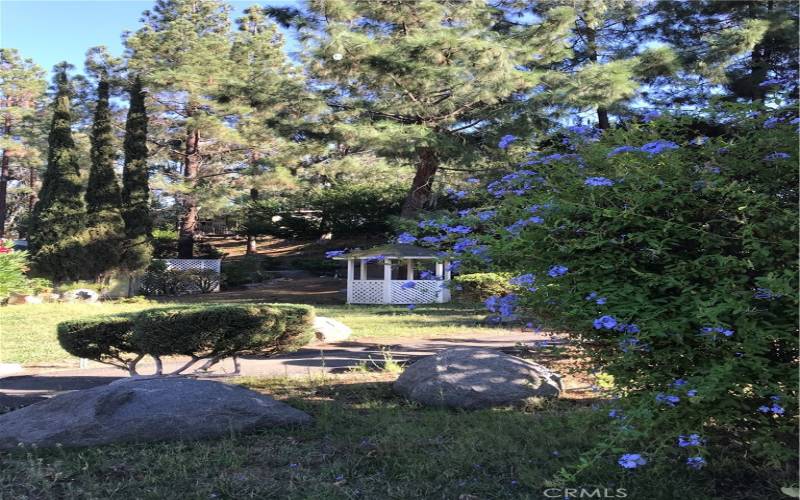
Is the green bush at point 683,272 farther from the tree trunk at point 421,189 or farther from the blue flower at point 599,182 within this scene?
the tree trunk at point 421,189

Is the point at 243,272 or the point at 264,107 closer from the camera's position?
the point at 264,107

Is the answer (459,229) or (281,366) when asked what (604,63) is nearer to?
(281,366)

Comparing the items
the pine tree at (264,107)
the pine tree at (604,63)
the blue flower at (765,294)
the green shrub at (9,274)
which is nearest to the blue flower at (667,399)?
the blue flower at (765,294)

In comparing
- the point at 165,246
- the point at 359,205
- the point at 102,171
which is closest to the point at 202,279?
the point at 102,171

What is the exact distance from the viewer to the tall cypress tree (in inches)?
798

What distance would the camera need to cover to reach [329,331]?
9289 mm

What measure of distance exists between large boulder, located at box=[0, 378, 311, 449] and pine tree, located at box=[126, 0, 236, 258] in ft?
Result: 64.6

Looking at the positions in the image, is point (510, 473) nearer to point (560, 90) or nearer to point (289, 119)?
point (560, 90)

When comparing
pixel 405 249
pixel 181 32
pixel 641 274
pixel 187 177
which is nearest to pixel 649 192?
pixel 641 274

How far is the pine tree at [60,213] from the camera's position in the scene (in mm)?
18953

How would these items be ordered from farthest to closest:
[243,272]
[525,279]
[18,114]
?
[18,114] → [243,272] → [525,279]

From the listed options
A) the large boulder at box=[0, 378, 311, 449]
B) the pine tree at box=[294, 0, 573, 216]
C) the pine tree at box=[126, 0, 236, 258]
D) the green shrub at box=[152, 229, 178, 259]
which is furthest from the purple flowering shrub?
the green shrub at box=[152, 229, 178, 259]

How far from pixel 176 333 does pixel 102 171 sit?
18193 mm

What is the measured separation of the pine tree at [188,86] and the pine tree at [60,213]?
4.12 m
